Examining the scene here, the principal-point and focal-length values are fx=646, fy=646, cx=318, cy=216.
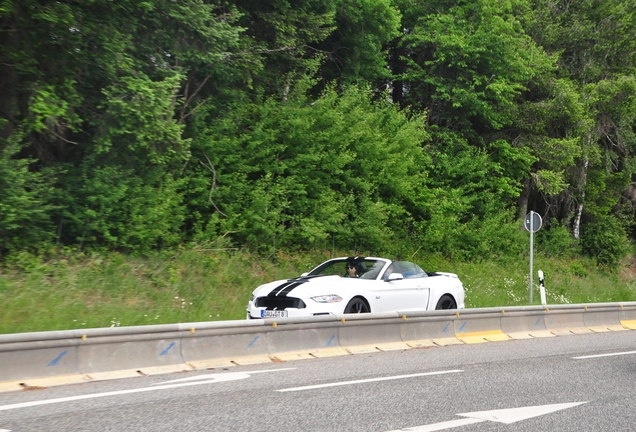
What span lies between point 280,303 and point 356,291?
1.46 metres

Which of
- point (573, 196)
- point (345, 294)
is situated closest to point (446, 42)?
point (573, 196)

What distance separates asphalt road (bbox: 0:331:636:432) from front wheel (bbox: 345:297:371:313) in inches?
77.0

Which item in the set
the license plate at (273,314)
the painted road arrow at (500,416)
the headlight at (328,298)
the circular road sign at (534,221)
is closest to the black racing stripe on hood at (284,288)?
the license plate at (273,314)

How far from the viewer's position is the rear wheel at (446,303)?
13.8 metres

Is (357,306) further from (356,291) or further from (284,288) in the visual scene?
(284,288)

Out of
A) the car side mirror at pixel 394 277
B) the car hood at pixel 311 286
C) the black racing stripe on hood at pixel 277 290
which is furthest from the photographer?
the car side mirror at pixel 394 277

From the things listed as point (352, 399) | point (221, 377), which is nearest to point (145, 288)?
point (221, 377)

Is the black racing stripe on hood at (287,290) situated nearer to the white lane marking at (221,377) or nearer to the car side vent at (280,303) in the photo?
the car side vent at (280,303)

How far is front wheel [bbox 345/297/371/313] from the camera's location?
11.6 metres

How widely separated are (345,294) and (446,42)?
17.7 meters

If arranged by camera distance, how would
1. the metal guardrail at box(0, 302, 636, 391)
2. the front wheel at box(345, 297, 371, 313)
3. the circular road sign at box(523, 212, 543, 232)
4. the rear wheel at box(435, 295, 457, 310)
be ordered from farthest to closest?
the circular road sign at box(523, 212, 543, 232) → the rear wheel at box(435, 295, 457, 310) → the front wheel at box(345, 297, 371, 313) → the metal guardrail at box(0, 302, 636, 391)

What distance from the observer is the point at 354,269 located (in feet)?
42.3

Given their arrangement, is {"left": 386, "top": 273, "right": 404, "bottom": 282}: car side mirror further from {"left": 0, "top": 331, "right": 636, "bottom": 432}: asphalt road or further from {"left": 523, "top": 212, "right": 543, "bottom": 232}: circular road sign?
{"left": 523, "top": 212, "right": 543, "bottom": 232}: circular road sign

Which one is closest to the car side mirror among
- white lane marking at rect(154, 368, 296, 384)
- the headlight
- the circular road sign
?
the headlight
